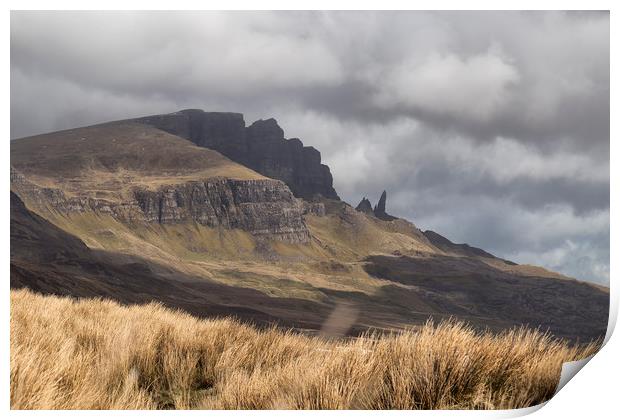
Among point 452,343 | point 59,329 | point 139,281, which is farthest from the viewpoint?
point 139,281

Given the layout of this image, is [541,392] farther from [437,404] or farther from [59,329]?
[59,329]

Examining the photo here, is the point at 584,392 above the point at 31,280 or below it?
above

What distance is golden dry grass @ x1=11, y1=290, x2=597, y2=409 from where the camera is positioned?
5.02m

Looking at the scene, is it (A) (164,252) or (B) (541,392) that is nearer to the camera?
(B) (541,392)

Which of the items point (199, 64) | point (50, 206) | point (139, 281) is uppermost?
point (199, 64)

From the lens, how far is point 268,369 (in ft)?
20.4

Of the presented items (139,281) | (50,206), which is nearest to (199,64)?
(139,281)

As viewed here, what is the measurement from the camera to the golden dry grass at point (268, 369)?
5.02 meters

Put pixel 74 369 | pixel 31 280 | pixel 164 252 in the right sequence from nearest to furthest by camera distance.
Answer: pixel 74 369 → pixel 31 280 → pixel 164 252

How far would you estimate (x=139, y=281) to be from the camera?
155875 mm

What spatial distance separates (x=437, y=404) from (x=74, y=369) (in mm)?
3061
